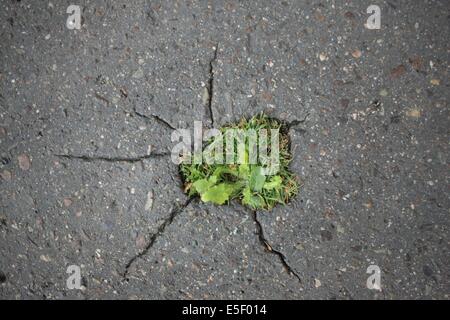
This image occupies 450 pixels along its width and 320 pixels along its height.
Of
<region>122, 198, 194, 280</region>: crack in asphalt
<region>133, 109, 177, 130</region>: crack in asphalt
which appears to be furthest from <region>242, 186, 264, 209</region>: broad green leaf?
<region>133, 109, 177, 130</region>: crack in asphalt

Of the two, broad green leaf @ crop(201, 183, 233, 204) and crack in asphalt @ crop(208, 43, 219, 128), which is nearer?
broad green leaf @ crop(201, 183, 233, 204)

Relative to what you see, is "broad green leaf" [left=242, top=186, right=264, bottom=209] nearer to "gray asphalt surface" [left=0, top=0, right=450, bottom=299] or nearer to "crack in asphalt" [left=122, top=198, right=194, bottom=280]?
"gray asphalt surface" [left=0, top=0, right=450, bottom=299]

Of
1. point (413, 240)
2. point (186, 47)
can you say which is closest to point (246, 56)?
point (186, 47)

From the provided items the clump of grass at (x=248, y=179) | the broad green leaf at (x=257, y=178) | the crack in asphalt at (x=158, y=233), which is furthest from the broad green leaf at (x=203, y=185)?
the broad green leaf at (x=257, y=178)

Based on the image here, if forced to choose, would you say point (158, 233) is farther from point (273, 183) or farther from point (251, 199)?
point (273, 183)

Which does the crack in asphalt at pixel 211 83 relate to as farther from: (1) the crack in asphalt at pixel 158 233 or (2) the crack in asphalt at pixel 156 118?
(1) the crack in asphalt at pixel 158 233

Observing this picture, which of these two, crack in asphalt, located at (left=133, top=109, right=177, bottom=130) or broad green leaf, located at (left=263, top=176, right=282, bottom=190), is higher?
crack in asphalt, located at (left=133, top=109, right=177, bottom=130)

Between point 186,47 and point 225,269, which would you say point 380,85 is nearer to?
point 186,47
